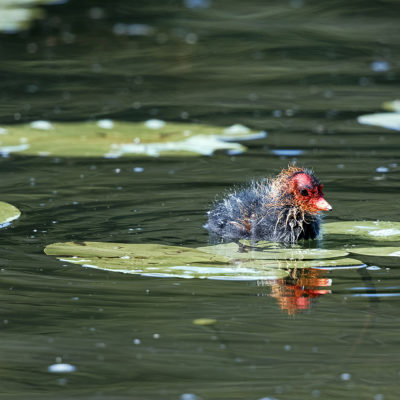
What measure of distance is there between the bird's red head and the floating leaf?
3.36 meters

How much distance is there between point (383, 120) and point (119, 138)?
2.62m

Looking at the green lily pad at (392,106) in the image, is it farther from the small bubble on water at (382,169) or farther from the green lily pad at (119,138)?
the small bubble on water at (382,169)

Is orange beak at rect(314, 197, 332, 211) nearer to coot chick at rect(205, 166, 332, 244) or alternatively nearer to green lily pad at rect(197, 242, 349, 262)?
coot chick at rect(205, 166, 332, 244)

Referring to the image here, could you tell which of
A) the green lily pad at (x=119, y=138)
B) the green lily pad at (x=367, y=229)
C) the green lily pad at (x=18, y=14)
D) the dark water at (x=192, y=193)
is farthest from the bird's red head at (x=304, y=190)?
the green lily pad at (x=18, y=14)

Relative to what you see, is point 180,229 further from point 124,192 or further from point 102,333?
point 102,333

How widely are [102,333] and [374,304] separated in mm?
1329

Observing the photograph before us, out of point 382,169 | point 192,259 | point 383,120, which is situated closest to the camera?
point 192,259

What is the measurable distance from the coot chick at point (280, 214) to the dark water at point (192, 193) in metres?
0.25

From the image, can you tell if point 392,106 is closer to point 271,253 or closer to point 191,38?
A: point 191,38

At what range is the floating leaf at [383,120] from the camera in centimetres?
903

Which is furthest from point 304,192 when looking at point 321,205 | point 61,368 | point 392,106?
point 392,106

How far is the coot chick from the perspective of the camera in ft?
19.0

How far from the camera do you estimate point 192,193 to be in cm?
695

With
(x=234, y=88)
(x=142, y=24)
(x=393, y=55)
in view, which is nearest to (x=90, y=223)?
(x=234, y=88)
